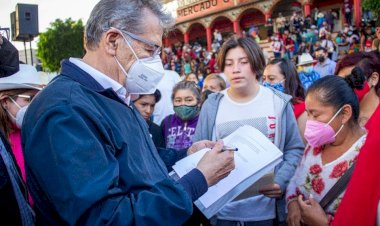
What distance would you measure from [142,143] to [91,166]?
351 mm

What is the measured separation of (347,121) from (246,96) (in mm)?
773

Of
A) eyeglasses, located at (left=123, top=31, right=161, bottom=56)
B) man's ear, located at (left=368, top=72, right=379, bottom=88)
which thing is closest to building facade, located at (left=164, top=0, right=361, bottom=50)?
man's ear, located at (left=368, top=72, right=379, bottom=88)

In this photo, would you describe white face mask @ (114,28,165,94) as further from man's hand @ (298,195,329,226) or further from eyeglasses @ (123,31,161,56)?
man's hand @ (298,195,329,226)

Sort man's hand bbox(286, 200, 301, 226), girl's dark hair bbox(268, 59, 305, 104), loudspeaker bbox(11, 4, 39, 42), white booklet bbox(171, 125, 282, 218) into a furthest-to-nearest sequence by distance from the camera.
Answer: loudspeaker bbox(11, 4, 39, 42), girl's dark hair bbox(268, 59, 305, 104), man's hand bbox(286, 200, 301, 226), white booklet bbox(171, 125, 282, 218)

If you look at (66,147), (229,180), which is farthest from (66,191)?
(229,180)

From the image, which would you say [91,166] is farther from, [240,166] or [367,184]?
[367,184]

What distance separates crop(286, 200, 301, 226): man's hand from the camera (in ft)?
8.10

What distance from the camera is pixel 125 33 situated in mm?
1705

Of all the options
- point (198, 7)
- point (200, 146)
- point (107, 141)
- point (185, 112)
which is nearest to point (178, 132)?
point (185, 112)

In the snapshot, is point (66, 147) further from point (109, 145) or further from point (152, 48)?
point (152, 48)

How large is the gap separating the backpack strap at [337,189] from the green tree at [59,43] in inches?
1818

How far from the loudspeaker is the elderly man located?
20.7 feet

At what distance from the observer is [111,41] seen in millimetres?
1711

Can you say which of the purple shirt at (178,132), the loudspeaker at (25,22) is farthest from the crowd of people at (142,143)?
the loudspeaker at (25,22)
